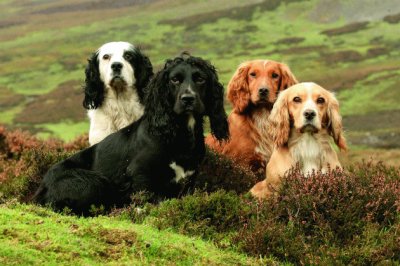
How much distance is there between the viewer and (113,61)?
33.7ft

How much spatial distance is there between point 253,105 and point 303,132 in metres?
2.07

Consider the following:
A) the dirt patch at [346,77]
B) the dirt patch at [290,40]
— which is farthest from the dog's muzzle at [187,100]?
the dirt patch at [290,40]

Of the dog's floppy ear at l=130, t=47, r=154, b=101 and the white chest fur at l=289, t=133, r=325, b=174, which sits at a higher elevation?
the dog's floppy ear at l=130, t=47, r=154, b=101

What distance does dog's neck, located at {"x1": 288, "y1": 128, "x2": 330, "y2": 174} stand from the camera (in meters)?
8.84

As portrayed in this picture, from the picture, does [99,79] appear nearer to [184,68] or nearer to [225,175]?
[184,68]

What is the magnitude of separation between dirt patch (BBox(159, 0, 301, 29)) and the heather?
87.4 m

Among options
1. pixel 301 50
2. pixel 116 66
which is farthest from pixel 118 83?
pixel 301 50

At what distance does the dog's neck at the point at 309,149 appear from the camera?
8844 mm

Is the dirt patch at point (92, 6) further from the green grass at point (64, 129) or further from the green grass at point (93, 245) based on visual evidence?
the green grass at point (93, 245)

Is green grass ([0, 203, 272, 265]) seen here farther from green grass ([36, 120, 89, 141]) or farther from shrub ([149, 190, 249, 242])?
green grass ([36, 120, 89, 141])

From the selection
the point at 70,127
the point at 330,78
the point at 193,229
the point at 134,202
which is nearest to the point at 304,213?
the point at 193,229

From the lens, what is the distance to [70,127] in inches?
1923

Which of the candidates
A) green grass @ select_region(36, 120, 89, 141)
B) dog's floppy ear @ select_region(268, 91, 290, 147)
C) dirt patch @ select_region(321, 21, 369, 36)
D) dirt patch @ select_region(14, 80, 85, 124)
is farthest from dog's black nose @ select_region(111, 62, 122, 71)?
dirt patch @ select_region(321, 21, 369, 36)

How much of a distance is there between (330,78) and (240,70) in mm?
50081
